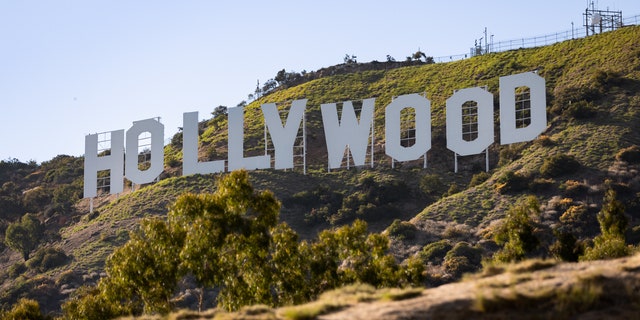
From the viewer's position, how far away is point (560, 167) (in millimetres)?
64938

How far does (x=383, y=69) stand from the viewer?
98.7 meters

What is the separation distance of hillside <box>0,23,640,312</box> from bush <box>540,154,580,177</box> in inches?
5.2

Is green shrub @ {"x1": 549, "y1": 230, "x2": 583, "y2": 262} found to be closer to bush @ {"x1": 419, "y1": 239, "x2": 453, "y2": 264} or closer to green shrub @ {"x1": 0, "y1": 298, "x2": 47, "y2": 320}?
green shrub @ {"x1": 0, "y1": 298, "x2": 47, "y2": 320}

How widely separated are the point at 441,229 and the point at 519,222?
2588 centimetres

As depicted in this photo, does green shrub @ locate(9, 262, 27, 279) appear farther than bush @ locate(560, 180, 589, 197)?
Yes

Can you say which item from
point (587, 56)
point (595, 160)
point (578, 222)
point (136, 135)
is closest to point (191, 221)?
point (578, 222)

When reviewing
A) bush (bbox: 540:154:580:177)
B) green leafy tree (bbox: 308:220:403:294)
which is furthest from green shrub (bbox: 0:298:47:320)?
bush (bbox: 540:154:580:177)

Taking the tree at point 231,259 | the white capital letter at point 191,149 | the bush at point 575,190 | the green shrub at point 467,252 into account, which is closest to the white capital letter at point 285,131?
the white capital letter at point 191,149

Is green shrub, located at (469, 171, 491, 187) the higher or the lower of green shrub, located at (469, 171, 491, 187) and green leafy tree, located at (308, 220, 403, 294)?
the higher

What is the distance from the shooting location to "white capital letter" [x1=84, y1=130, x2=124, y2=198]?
249ft

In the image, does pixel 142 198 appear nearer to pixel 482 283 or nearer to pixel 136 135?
pixel 136 135

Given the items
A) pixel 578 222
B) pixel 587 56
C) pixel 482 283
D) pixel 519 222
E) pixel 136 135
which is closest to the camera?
pixel 482 283

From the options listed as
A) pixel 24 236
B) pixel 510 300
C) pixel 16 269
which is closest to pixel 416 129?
pixel 16 269

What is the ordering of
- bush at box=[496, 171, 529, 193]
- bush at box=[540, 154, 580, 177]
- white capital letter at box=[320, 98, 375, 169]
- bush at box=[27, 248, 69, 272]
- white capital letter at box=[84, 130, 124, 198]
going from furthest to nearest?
white capital letter at box=[84, 130, 124, 198], bush at box=[27, 248, 69, 272], white capital letter at box=[320, 98, 375, 169], bush at box=[540, 154, 580, 177], bush at box=[496, 171, 529, 193]
